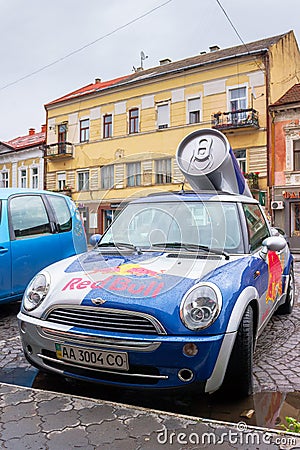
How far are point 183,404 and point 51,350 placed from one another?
3.34ft

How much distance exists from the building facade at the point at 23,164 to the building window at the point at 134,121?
8029mm

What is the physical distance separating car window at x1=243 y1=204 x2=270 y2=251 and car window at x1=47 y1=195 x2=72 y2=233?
9.34 ft

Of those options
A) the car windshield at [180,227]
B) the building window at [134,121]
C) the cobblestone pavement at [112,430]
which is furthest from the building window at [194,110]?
the cobblestone pavement at [112,430]

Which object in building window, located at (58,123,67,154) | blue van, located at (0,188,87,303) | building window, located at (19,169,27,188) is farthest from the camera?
building window, located at (19,169,27,188)

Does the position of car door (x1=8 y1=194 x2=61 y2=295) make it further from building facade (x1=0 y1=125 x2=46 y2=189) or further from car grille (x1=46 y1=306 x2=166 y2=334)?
building facade (x1=0 y1=125 x2=46 y2=189)

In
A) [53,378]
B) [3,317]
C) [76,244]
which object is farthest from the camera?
[76,244]

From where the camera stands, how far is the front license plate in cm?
278

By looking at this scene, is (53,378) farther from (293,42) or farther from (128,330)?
(293,42)

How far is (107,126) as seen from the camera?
29328mm

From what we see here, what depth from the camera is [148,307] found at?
9.23 ft

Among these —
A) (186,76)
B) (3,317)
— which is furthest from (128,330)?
(186,76)

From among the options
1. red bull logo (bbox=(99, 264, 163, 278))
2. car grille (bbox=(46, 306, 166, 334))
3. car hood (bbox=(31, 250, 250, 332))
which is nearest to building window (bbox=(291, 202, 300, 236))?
car hood (bbox=(31, 250, 250, 332))

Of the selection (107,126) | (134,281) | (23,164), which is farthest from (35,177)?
(134,281)

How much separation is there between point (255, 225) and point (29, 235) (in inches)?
114
